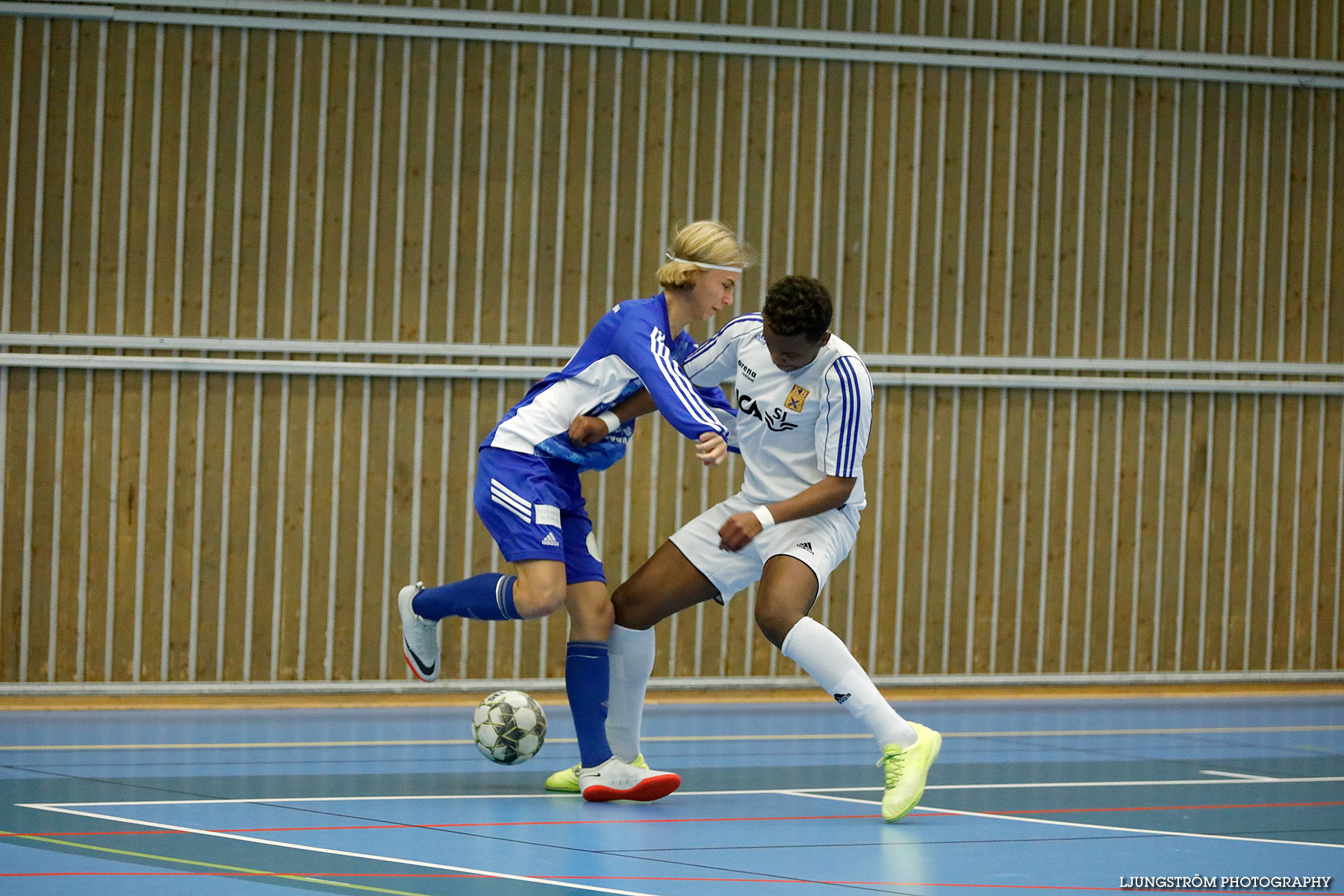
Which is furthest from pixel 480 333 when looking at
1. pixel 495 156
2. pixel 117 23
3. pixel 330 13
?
pixel 117 23

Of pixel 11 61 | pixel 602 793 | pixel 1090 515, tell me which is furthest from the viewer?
pixel 1090 515

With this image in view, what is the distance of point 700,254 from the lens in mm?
5730

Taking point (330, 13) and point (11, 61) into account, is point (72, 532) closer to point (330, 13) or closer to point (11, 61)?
point (11, 61)

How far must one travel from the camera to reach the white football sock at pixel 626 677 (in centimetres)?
584

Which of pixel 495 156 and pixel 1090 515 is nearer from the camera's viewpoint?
pixel 495 156

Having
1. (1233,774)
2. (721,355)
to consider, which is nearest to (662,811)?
(721,355)

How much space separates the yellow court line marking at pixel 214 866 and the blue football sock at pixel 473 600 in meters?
1.55

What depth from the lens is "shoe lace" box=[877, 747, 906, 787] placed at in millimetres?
5414

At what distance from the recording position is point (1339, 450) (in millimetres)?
11305

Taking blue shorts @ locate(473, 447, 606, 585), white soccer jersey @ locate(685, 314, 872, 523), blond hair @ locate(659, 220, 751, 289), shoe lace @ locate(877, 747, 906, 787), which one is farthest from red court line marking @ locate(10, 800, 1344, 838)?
blond hair @ locate(659, 220, 751, 289)

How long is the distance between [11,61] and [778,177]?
451cm

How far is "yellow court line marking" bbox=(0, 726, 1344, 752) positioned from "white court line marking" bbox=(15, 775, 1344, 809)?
1.62 meters

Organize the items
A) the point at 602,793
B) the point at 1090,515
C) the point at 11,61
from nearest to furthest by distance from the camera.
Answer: the point at 602,793 < the point at 11,61 < the point at 1090,515

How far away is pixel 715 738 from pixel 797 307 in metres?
3.25
